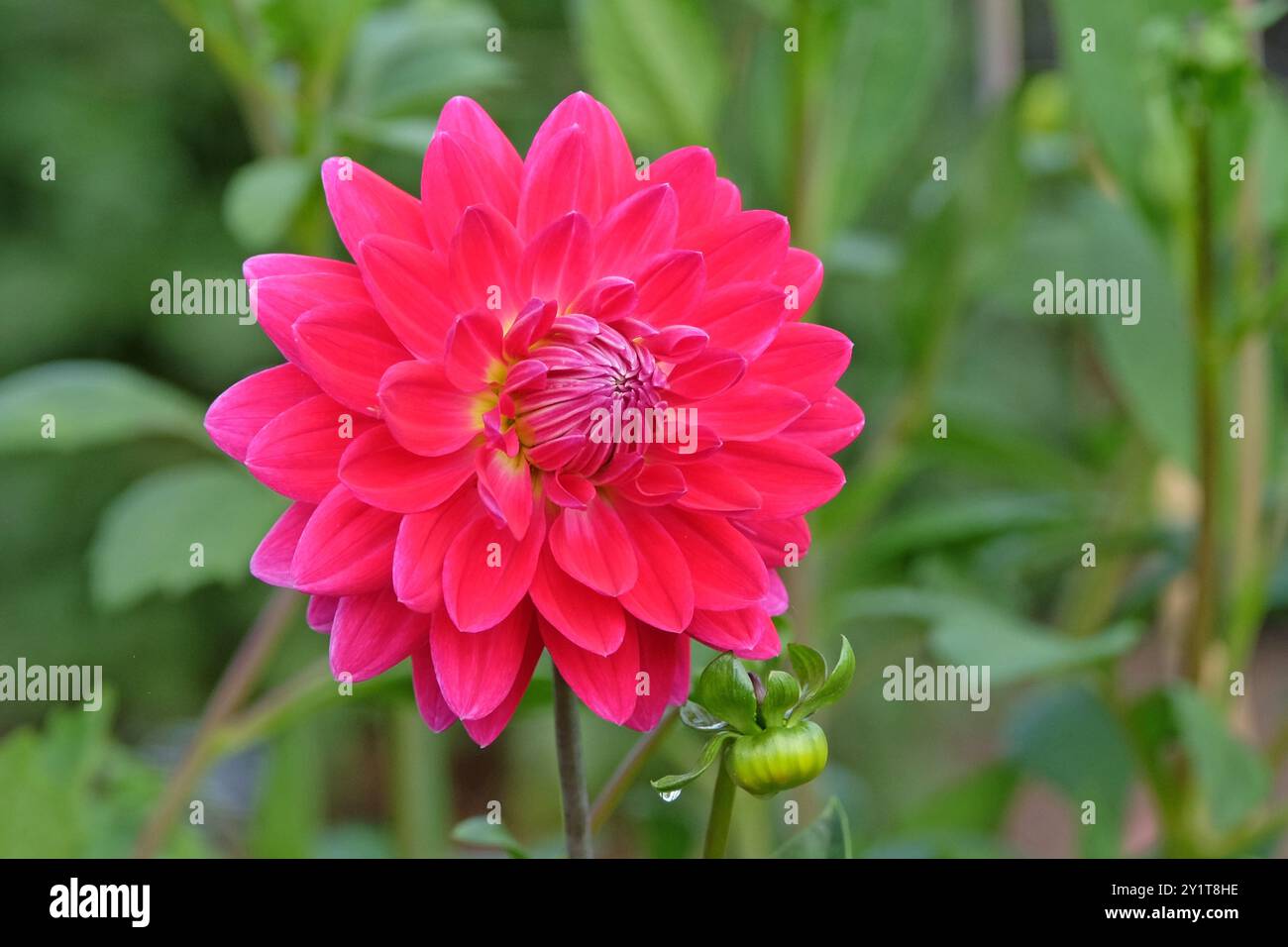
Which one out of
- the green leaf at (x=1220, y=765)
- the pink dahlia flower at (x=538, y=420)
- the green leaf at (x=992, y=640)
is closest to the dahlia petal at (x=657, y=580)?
the pink dahlia flower at (x=538, y=420)

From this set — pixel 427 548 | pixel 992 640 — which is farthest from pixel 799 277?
pixel 992 640

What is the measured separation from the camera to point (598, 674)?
0.32 meters

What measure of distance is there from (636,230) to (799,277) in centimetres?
5

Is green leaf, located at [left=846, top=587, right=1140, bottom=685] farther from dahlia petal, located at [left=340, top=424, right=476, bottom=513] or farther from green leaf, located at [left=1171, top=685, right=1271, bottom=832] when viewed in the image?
dahlia petal, located at [left=340, top=424, right=476, bottom=513]

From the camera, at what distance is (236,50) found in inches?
24.5

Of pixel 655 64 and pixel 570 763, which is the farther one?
pixel 655 64

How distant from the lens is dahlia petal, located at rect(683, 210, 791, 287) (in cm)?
33

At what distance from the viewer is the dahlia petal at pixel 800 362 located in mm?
333

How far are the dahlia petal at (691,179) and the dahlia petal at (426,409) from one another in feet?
0.24

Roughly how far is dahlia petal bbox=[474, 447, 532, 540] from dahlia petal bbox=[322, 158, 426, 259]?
6 cm

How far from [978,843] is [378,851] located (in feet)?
1.15

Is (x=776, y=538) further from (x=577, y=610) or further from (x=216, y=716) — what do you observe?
(x=216, y=716)
